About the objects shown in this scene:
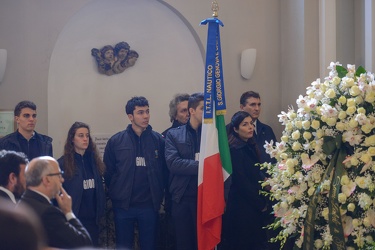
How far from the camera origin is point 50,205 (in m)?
3.60

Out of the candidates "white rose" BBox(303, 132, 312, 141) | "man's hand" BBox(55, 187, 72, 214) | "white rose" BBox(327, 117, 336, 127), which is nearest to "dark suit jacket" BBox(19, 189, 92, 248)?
Result: "man's hand" BBox(55, 187, 72, 214)

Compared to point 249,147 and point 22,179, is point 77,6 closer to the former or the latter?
point 249,147

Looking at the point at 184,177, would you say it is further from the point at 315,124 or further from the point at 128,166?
the point at 315,124

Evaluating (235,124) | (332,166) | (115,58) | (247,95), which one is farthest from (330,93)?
(115,58)

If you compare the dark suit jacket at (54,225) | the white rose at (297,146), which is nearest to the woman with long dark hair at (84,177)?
the dark suit jacket at (54,225)

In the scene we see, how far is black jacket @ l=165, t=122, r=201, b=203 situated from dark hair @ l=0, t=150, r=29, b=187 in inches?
79.1

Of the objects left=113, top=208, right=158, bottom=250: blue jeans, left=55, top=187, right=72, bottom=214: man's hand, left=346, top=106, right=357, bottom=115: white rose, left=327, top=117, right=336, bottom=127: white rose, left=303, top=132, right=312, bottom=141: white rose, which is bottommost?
left=113, top=208, right=158, bottom=250: blue jeans

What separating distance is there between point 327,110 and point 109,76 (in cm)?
345

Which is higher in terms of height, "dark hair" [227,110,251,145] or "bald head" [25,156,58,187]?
"dark hair" [227,110,251,145]

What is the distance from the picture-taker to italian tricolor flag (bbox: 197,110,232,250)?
5.67 m

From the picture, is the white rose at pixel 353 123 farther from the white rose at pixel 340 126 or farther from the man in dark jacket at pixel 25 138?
the man in dark jacket at pixel 25 138

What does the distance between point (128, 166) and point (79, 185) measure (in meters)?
0.50

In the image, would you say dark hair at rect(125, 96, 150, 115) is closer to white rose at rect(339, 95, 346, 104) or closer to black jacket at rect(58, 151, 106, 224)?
black jacket at rect(58, 151, 106, 224)

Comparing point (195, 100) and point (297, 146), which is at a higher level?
point (195, 100)
